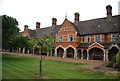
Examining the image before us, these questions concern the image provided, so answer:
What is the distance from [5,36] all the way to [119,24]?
25038 millimetres

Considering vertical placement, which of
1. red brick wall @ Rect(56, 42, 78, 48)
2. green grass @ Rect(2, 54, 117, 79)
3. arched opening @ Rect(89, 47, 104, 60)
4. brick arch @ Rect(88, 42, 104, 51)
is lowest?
green grass @ Rect(2, 54, 117, 79)

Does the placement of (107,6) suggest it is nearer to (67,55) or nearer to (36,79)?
(67,55)

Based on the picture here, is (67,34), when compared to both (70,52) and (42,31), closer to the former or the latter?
(70,52)

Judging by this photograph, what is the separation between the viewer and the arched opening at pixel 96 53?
2435cm

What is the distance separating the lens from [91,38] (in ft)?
86.0

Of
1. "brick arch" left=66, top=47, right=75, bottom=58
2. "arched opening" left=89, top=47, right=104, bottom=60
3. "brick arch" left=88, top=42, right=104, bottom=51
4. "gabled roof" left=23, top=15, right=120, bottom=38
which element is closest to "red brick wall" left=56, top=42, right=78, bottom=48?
"brick arch" left=66, top=47, right=75, bottom=58

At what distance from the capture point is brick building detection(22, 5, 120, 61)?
23.1 meters

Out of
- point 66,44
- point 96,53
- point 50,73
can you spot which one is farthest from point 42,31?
point 50,73

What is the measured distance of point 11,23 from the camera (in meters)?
19.3

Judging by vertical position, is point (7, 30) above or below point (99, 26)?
below

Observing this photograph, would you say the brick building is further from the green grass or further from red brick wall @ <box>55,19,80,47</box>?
the green grass

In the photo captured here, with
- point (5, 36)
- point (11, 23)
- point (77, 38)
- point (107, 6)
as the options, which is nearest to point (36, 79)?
point (5, 36)

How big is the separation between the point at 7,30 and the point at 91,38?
64.2 ft

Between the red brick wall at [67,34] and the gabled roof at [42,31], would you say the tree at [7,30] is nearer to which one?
the red brick wall at [67,34]
